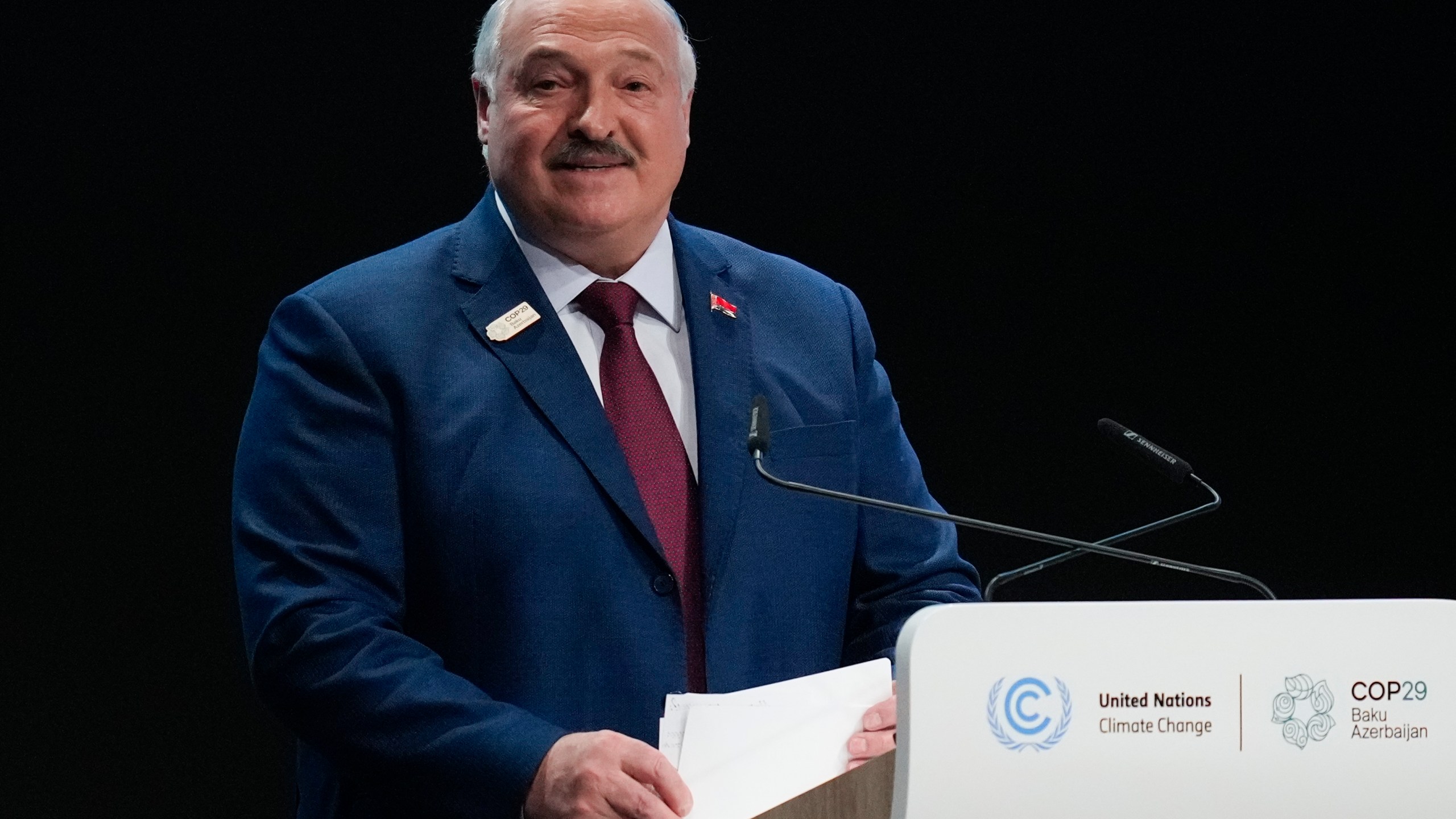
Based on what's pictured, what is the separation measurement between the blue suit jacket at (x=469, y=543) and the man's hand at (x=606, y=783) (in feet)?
0.21

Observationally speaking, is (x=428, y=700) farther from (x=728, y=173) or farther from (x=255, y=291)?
(x=728, y=173)

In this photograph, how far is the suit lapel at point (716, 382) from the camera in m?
2.07

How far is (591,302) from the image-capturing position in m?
2.17

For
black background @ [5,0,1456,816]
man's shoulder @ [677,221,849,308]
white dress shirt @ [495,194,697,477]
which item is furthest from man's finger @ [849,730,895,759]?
black background @ [5,0,1456,816]

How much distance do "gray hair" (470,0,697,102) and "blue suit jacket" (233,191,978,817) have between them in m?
0.22

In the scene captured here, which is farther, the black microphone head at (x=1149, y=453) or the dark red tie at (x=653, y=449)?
the dark red tie at (x=653, y=449)

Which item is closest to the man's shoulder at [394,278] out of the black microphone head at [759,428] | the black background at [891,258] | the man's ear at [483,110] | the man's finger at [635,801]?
the man's ear at [483,110]

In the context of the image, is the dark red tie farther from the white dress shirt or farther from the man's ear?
the man's ear

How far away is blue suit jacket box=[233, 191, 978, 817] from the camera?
1871 mm

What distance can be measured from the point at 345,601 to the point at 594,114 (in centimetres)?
70

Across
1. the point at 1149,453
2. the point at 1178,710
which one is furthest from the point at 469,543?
the point at 1178,710

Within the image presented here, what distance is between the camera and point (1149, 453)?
6.17 feet

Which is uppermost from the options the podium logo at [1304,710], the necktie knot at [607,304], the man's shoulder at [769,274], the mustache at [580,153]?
the mustache at [580,153]

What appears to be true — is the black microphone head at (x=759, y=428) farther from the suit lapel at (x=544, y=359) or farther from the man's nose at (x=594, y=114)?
the man's nose at (x=594, y=114)
